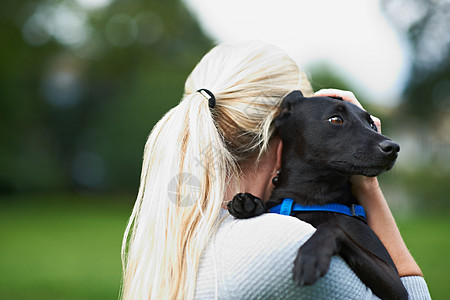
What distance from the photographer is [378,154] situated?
236cm

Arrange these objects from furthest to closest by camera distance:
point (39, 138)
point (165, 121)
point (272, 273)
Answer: point (39, 138) < point (165, 121) < point (272, 273)

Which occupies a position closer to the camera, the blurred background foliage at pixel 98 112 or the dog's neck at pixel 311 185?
the dog's neck at pixel 311 185

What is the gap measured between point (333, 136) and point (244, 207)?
2.25 ft

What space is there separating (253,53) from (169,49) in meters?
26.8

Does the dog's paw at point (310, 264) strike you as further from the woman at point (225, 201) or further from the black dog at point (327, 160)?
the black dog at point (327, 160)

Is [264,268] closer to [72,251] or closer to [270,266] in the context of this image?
[270,266]

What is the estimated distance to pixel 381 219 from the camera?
2.41 meters

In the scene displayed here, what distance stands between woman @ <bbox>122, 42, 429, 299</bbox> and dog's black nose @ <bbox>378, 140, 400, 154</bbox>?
243 mm

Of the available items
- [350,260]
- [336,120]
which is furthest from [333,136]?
[350,260]

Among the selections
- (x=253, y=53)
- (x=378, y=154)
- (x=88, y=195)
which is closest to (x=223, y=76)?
(x=253, y=53)

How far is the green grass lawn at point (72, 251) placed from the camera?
6.76 m

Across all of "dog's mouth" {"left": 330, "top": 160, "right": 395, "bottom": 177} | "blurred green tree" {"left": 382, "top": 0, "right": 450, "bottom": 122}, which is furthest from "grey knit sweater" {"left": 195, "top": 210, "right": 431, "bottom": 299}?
"blurred green tree" {"left": 382, "top": 0, "right": 450, "bottom": 122}

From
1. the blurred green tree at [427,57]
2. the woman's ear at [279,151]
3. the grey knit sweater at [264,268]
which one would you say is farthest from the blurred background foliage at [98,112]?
the grey knit sweater at [264,268]

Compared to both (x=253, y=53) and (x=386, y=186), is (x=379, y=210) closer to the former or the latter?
(x=253, y=53)
